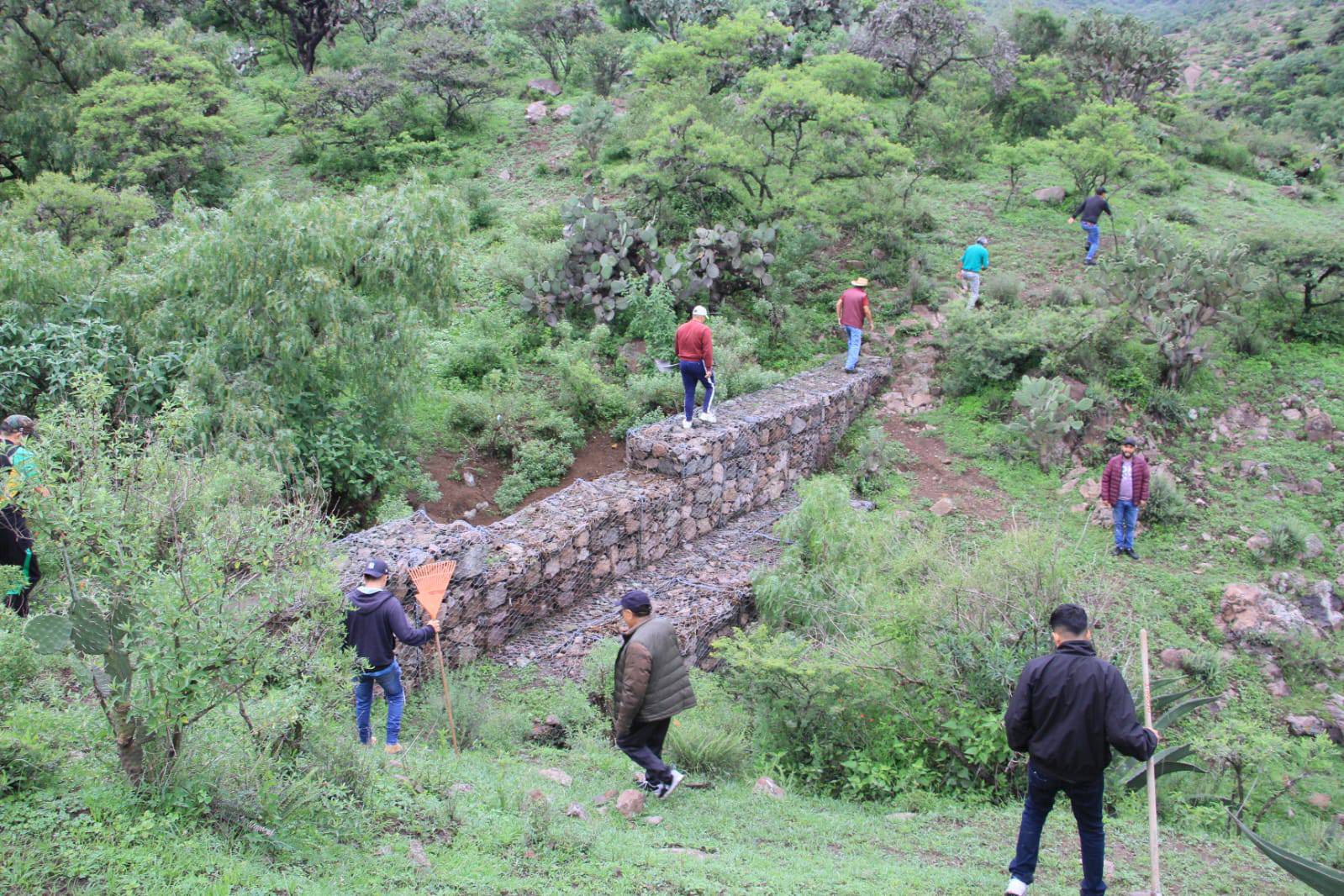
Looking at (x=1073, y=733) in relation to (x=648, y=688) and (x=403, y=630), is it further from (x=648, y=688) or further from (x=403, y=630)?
(x=403, y=630)

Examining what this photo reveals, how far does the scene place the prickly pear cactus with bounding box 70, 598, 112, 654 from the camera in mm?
3730

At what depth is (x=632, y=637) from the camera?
5.39 metres

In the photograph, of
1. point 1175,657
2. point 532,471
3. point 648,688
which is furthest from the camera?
point 532,471

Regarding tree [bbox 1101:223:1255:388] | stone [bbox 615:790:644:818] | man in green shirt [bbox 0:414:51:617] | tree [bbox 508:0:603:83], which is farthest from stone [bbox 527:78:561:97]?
stone [bbox 615:790:644:818]

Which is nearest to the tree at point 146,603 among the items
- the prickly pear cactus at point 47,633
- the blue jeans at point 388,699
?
the prickly pear cactus at point 47,633

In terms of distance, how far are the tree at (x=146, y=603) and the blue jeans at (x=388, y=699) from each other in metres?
1.40

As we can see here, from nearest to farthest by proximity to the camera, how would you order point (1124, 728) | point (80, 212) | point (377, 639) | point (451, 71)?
point (1124, 728) < point (377, 639) < point (80, 212) < point (451, 71)

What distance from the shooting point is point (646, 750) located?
18.0 ft

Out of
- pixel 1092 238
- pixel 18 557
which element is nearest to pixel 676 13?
pixel 1092 238

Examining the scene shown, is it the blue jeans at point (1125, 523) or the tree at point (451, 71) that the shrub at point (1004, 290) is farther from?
the tree at point (451, 71)

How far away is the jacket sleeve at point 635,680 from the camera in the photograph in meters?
5.29

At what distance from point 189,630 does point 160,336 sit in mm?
7027

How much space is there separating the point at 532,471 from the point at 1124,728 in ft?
25.4

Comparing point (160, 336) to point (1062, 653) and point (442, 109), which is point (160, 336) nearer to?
point (1062, 653)
